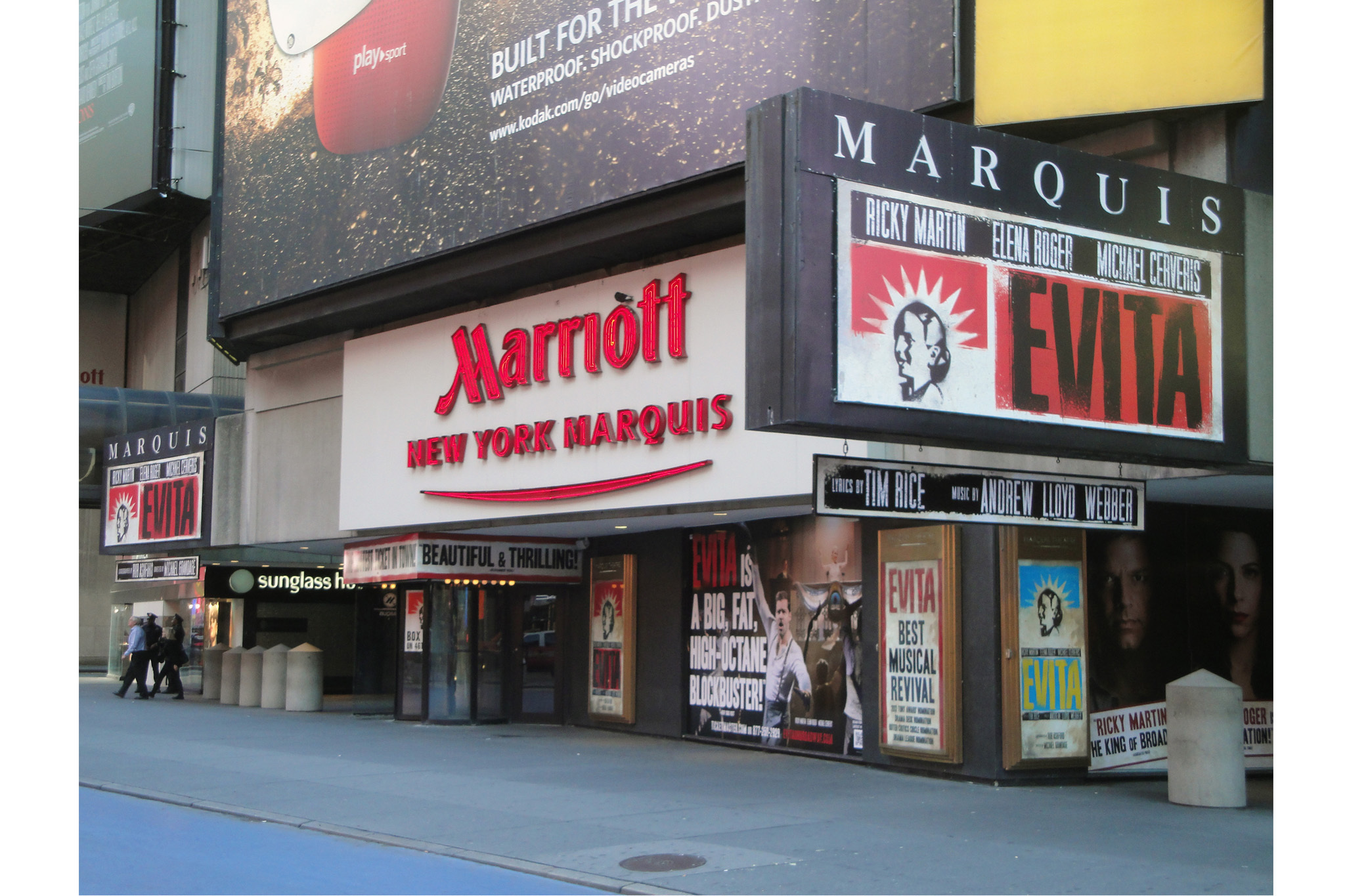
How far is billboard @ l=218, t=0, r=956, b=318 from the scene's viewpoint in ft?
49.2

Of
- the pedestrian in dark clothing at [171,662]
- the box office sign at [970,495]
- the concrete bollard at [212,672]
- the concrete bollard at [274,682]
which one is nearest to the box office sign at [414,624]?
the concrete bollard at [274,682]

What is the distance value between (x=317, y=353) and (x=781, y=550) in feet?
32.9

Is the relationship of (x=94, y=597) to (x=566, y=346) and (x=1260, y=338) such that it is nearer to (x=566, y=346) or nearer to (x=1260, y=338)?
(x=566, y=346)

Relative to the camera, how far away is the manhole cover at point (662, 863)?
9.98m

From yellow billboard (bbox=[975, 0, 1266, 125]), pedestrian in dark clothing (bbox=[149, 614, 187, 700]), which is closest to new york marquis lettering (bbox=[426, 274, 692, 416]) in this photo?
yellow billboard (bbox=[975, 0, 1266, 125])

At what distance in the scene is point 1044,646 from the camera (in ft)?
47.3

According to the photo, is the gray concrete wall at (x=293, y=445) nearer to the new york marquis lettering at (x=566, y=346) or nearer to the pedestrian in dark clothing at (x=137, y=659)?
the new york marquis lettering at (x=566, y=346)

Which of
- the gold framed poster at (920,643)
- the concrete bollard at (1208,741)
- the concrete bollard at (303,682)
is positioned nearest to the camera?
the concrete bollard at (1208,741)

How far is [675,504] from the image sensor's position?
1662cm

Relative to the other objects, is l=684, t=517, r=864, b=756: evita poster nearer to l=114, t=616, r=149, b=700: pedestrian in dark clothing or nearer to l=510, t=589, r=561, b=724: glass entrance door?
l=510, t=589, r=561, b=724: glass entrance door

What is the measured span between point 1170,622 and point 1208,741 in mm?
2657

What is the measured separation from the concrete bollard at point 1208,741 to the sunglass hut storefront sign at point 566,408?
4.51m

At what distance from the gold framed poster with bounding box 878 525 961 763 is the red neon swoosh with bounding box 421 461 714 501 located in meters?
2.63

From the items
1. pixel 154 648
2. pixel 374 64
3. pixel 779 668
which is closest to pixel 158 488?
pixel 154 648
